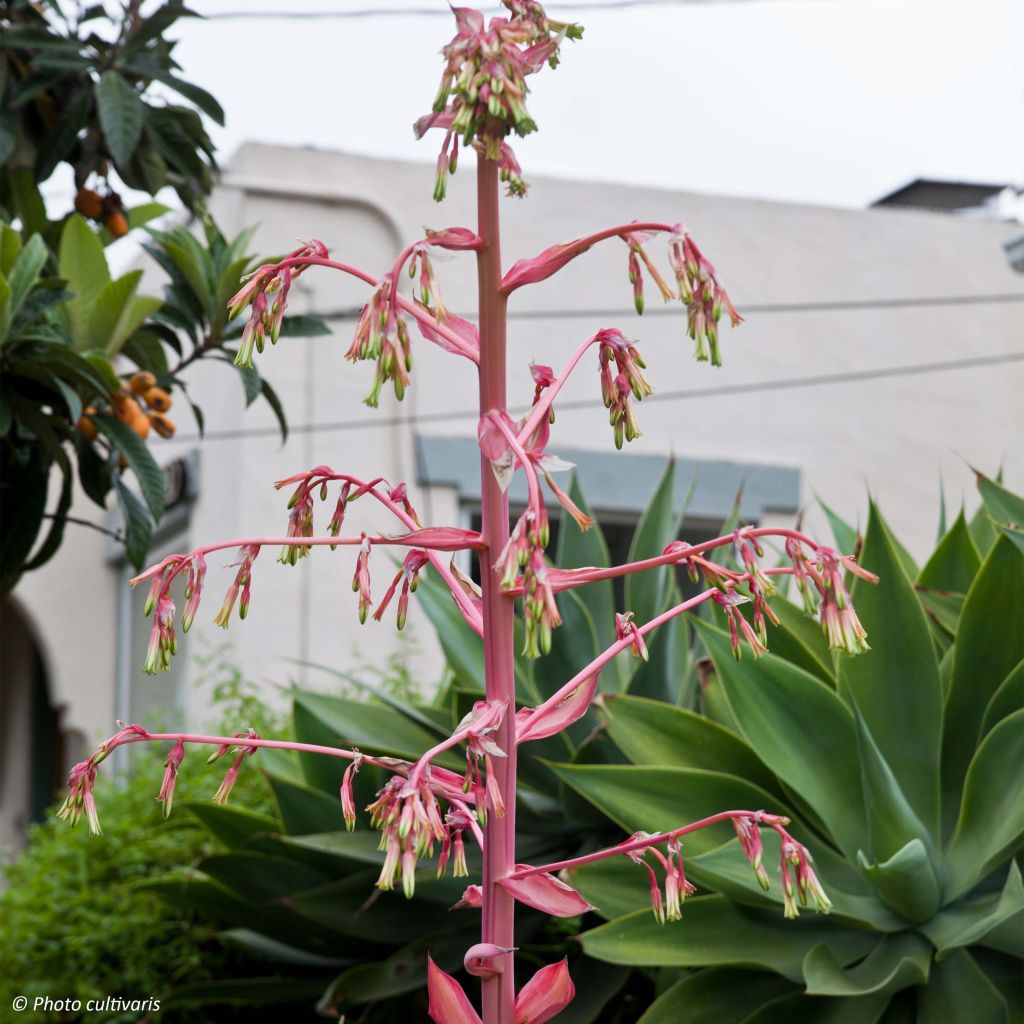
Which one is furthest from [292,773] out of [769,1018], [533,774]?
[769,1018]

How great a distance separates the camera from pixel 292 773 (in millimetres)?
3146

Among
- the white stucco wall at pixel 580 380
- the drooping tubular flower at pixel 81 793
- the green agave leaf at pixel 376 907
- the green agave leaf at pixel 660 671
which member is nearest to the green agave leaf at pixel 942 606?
the green agave leaf at pixel 660 671

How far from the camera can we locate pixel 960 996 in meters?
1.85

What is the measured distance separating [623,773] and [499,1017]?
949 millimetres

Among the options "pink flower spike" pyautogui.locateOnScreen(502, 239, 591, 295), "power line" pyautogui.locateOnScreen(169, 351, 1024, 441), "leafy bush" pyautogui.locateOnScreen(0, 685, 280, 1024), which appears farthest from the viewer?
"power line" pyautogui.locateOnScreen(169, 351, 1024, 441)

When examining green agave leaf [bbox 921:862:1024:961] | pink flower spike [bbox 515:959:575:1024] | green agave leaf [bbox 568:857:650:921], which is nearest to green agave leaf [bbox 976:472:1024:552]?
green agave leaf [bbox 921:862:1024:961]

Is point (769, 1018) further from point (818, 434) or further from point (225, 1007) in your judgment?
point (818, 434)

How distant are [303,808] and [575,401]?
4781 mm

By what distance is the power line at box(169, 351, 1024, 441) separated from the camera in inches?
266

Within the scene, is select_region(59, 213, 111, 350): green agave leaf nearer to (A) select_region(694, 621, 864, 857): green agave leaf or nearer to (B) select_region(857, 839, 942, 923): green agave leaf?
(A) select_region(694, 621, 864, 857): green agave leaf

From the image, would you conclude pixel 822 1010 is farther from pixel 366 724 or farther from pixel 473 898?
pixel 366 724

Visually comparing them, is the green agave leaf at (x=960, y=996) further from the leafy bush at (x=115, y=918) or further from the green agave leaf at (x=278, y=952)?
the leafy bush at (x=115, y=918)

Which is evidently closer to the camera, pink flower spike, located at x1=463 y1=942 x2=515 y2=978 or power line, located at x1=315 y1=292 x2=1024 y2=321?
pink flower spike, located at x1=463 y1=942 x2=515 y2=978

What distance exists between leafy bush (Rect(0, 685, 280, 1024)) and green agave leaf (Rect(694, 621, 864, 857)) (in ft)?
4.51
